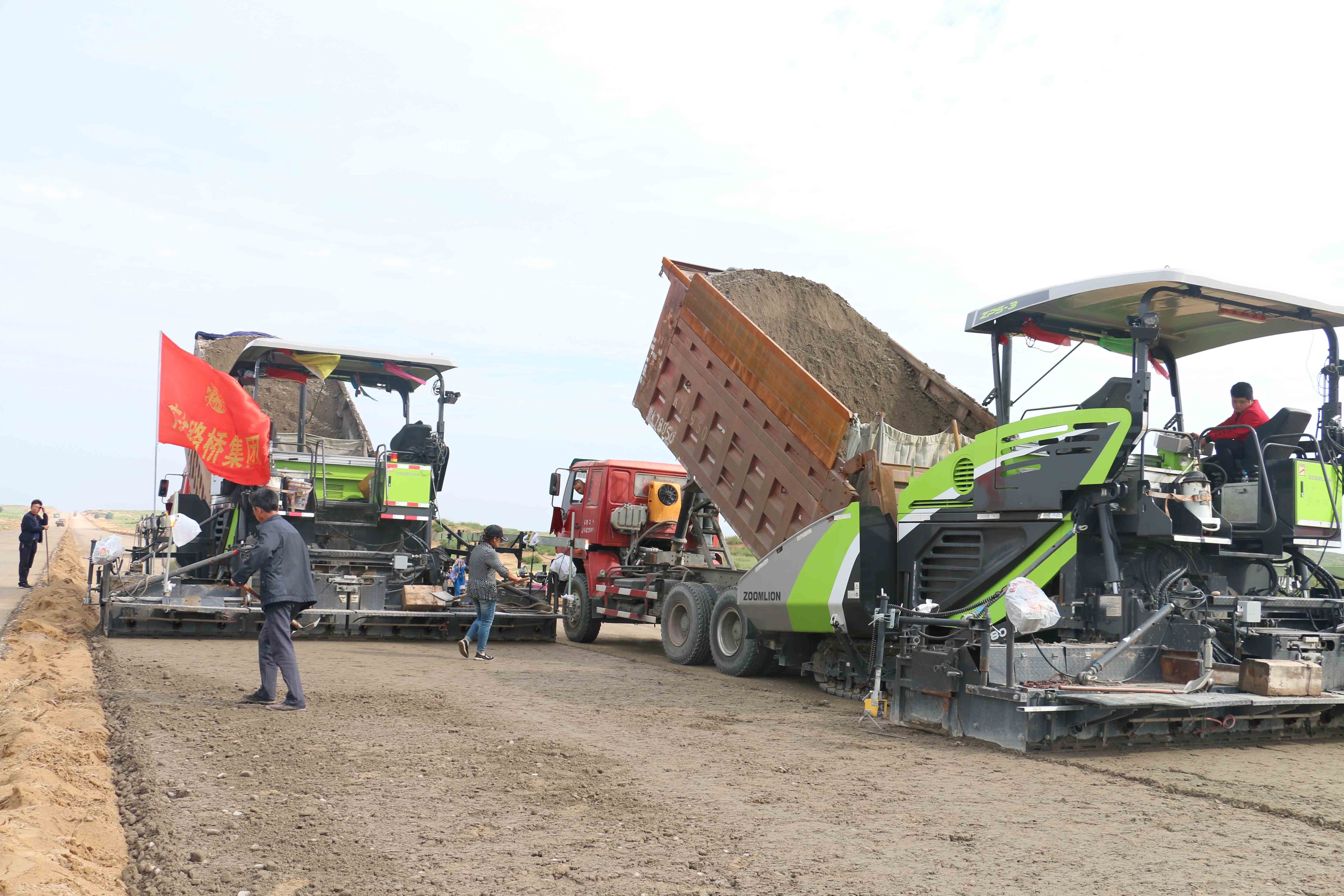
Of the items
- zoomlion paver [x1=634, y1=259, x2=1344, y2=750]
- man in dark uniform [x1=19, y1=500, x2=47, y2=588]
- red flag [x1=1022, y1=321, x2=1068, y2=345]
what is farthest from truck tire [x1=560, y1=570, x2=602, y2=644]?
man in dark uniform [x1=19, y1=500, x2=47, y2=588]

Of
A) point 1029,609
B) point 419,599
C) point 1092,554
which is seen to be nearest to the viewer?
point 1029,609

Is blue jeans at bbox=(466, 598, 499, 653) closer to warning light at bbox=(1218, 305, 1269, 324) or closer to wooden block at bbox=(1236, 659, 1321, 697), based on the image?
wooden block at bbox=(1236, 659, 1321, 697)

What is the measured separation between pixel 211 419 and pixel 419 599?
9.68ft

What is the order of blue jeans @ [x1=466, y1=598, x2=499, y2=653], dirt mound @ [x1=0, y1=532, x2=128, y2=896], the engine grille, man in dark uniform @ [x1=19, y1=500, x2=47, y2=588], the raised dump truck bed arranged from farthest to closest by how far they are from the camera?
man in dark uniform @ [x1=19, y1=500, x2=47, y2=588] < blue jeans @ [x1=466, y1=598, x2=499, y2=653] < the raised dump truck bed < the engine grille < dirt mound @ [x1=0, y1=532, x2=128, y2=896]

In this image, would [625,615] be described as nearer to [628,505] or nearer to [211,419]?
[628,505]

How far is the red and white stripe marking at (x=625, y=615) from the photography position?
12117 mm

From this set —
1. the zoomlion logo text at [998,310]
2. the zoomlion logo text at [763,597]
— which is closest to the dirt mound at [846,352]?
the zoomlion logo text at [998,310]

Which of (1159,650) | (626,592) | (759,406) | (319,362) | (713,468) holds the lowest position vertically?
(626,592)

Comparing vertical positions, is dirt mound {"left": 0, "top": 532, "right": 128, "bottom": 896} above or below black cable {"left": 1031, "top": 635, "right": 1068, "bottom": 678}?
below

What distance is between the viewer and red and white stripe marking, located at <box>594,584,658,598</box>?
12047mm

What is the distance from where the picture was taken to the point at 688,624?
36.1ft

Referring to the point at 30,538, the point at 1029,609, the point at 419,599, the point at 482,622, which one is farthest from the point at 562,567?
the point at 30,538

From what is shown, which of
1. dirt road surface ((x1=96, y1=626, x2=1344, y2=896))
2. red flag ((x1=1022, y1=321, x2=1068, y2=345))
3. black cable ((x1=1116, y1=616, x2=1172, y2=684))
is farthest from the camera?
red flag ((x1=1022, y1=321, x2=1068, y2=345))

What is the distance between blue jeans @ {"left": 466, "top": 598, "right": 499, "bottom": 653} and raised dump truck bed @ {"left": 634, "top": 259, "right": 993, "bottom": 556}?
2391 mm
